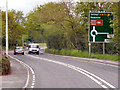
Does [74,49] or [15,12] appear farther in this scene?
[15,12]

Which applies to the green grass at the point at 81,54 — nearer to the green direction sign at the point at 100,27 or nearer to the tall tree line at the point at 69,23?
the tall tree line at the point at 69,23

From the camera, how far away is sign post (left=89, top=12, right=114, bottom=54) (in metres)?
31.8

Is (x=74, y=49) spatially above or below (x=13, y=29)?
below

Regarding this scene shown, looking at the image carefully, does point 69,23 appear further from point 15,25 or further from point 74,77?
point 15,25

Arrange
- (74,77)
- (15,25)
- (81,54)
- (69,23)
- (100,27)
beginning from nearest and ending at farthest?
(74,77) → (100,27) → (81,54) → (69,23) → (15,25)

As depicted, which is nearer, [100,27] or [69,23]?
[100,27]

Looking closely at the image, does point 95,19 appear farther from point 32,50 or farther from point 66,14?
point 32,50

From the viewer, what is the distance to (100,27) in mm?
32000

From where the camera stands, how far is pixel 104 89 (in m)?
11.2

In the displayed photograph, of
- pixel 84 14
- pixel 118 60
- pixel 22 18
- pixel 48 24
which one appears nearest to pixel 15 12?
pixel 22 18

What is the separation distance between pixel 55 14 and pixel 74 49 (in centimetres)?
688

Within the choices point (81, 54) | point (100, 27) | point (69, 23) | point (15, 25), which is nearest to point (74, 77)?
point (100, 27)

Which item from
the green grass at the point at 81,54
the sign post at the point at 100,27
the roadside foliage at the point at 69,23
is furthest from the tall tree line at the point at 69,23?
the sign post at the point at 100,27

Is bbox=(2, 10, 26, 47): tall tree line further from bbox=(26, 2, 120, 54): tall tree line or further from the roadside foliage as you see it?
bbox=(26, 2, 120, 54): tall tree line
